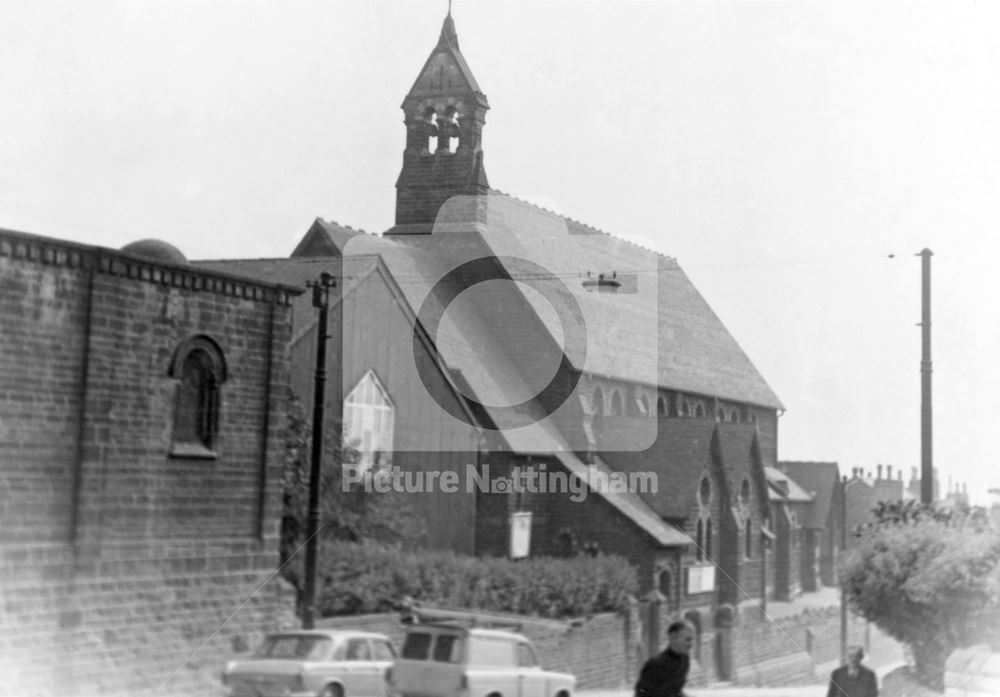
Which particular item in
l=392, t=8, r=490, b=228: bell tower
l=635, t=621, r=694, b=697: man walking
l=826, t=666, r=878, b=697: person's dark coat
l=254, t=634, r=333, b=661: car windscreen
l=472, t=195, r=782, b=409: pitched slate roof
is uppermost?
l=392, t=8, r=490, b=228: bell tower

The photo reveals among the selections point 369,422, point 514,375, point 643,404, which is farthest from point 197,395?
point 643,404

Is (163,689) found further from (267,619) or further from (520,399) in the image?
(520,399)

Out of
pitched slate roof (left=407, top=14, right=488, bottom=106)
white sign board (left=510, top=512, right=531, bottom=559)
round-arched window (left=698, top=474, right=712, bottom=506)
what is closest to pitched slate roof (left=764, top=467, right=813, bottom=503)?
round-arched window (left=698, top=474, right=712, bottom=506)

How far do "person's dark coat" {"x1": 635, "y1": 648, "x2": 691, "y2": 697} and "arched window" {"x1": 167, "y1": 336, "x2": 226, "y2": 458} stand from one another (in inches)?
287

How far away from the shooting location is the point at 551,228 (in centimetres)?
2262

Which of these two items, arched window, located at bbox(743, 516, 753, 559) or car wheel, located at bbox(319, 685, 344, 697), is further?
arched window, located at bbox(743, 516, 753, 559)

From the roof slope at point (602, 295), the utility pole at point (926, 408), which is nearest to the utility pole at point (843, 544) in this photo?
the utility pole at point (926, 408)

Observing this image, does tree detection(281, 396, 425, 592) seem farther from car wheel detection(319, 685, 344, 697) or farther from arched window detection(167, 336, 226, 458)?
car wheel detection(319, 685, 344, 697)

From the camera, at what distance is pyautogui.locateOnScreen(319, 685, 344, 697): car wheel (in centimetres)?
1368

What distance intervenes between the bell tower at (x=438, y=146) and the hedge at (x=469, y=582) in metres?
6.83

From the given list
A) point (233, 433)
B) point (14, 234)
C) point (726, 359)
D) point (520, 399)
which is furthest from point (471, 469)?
point (726, 359)

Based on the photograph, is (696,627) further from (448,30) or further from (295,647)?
(448,30)

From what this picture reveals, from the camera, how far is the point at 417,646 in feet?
47.0

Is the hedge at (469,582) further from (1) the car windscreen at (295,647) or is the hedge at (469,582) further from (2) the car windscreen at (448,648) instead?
(2) the car windscreen at (448,648)
